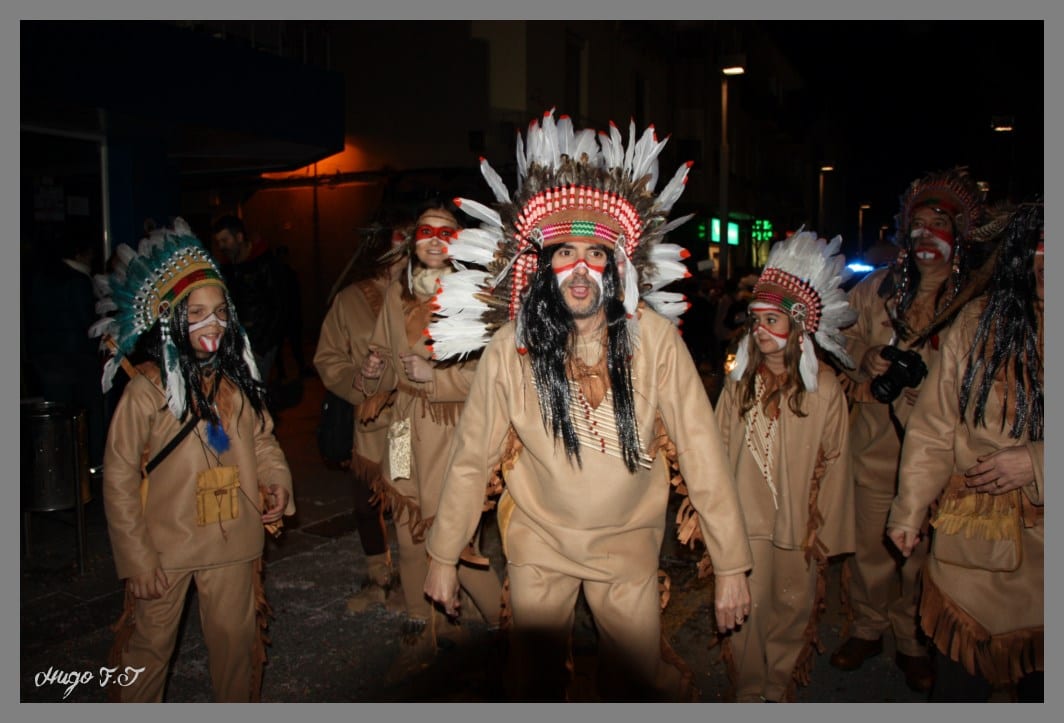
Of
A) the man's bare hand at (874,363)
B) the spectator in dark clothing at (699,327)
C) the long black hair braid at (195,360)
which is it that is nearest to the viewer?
the long black hair braid at (195,360)

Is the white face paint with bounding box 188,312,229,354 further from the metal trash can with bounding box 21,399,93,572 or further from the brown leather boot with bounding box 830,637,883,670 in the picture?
the brown leather boot with bounding box 830,637,883,670

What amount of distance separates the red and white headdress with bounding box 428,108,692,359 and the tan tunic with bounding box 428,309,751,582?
7.3 inches

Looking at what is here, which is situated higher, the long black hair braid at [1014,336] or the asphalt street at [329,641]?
the long black hair braid at [1014,336]

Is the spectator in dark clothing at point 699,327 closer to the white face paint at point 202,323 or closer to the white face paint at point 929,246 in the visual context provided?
the white face paint at point 929,246

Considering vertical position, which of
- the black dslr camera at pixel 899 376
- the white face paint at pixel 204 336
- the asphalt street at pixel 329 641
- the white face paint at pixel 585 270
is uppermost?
the white face paint at pixel 585 270

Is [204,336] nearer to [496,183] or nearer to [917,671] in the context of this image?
[496,183]

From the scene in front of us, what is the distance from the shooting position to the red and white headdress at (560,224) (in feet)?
10.0

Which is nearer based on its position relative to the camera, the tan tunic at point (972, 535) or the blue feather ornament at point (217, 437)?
the tan tunic at point (972, 535)

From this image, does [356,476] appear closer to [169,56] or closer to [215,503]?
[215,503]

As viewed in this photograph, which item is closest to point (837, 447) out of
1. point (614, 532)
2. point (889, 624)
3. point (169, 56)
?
point (889, 624)

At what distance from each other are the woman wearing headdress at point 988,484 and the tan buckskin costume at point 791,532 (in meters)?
0.63

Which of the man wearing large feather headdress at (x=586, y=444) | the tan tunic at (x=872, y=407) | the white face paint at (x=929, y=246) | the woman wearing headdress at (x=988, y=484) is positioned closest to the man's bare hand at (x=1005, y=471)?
the woman wearing headdress at (x=988, y=484)

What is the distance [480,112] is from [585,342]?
15148mm

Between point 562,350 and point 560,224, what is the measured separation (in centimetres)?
47
